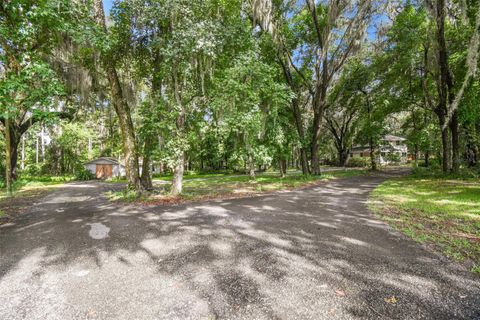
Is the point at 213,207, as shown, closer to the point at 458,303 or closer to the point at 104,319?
the point at 104,319

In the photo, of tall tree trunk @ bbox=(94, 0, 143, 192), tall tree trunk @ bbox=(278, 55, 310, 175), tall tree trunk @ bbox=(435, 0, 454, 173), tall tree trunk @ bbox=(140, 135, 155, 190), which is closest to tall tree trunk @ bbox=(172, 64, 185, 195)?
tall tree trunk @ bbox=(140, 135, 155, 190)

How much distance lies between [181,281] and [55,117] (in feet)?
21.2

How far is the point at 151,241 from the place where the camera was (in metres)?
4.46

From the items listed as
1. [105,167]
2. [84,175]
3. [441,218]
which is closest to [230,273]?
[441,218]

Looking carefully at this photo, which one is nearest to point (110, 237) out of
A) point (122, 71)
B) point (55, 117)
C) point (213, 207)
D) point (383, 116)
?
point (213, 207)

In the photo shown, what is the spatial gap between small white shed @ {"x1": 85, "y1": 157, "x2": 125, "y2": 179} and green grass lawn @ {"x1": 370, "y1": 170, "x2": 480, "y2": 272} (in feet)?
88.8

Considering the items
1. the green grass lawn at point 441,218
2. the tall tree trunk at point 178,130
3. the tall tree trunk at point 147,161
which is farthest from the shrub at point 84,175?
the green grass lawn at point 441,218

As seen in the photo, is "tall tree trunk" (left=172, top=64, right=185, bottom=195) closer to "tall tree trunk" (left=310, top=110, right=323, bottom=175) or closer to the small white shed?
"tall tree trunk" (left=310, top=110, right=323, bottom=175)

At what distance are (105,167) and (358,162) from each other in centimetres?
3253

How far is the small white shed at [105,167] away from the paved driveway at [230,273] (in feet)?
77.1

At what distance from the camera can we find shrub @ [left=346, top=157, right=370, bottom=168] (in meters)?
31.3

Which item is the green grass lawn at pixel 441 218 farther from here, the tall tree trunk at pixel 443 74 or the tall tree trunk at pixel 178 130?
the tall tree trunk at pixel 178 130

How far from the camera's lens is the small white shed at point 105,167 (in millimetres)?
26953

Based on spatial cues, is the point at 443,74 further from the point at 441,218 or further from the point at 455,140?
the point at 441,218
